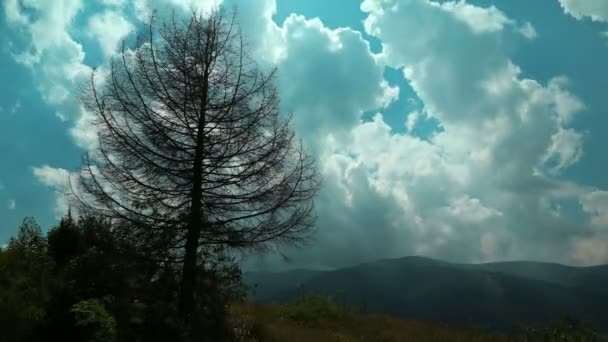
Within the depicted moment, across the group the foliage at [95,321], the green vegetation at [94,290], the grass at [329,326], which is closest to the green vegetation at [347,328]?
the grass at [329,326]

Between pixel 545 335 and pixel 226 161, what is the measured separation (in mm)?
7794

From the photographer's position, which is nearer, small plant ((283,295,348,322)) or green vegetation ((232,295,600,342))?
green vegetation ((232,295,600,342))

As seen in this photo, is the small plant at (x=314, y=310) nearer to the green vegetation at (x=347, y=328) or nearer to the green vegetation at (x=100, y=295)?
the green vegetation at (x=347, y=328)

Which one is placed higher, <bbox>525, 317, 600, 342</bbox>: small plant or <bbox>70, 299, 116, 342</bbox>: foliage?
<bbox>70, 299, 116, 342</bbox>: foliage

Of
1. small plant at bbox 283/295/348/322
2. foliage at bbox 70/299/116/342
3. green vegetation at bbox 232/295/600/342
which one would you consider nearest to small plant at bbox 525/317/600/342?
green vegetation at bbox 232/295/600/342

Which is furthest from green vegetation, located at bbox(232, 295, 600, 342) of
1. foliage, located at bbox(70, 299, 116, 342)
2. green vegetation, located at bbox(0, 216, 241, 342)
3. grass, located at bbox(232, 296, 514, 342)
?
foliage, located at bbox(70, 299, 116, 342)

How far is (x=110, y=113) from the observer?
11.5m

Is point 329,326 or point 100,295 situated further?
point 329,326

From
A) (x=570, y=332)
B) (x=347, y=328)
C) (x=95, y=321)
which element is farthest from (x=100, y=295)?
(x=570, y=332)

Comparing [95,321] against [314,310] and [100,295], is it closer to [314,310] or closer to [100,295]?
[100,295]

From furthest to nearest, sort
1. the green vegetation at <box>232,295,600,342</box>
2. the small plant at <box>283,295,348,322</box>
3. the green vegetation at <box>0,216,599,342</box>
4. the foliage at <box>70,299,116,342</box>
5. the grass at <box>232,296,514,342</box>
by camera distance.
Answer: the small plant at <box>283,295,348,322</box> < the grass at <box>232,296,514,342</box> < the green vegetation at <box>232,295,600,342</box> < the green vegetation at <box>0,216,599,342</box> < the foliage at <box>70,299,116,342</box>

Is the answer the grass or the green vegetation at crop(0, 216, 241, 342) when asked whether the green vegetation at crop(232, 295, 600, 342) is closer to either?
the grass

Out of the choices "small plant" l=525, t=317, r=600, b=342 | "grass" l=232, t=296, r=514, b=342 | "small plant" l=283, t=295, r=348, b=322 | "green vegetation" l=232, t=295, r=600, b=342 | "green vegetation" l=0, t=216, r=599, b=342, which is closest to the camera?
"green vegetation" l=0, t=216, r=599, b=342

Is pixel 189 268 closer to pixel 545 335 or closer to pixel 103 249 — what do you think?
pixel 103 249
